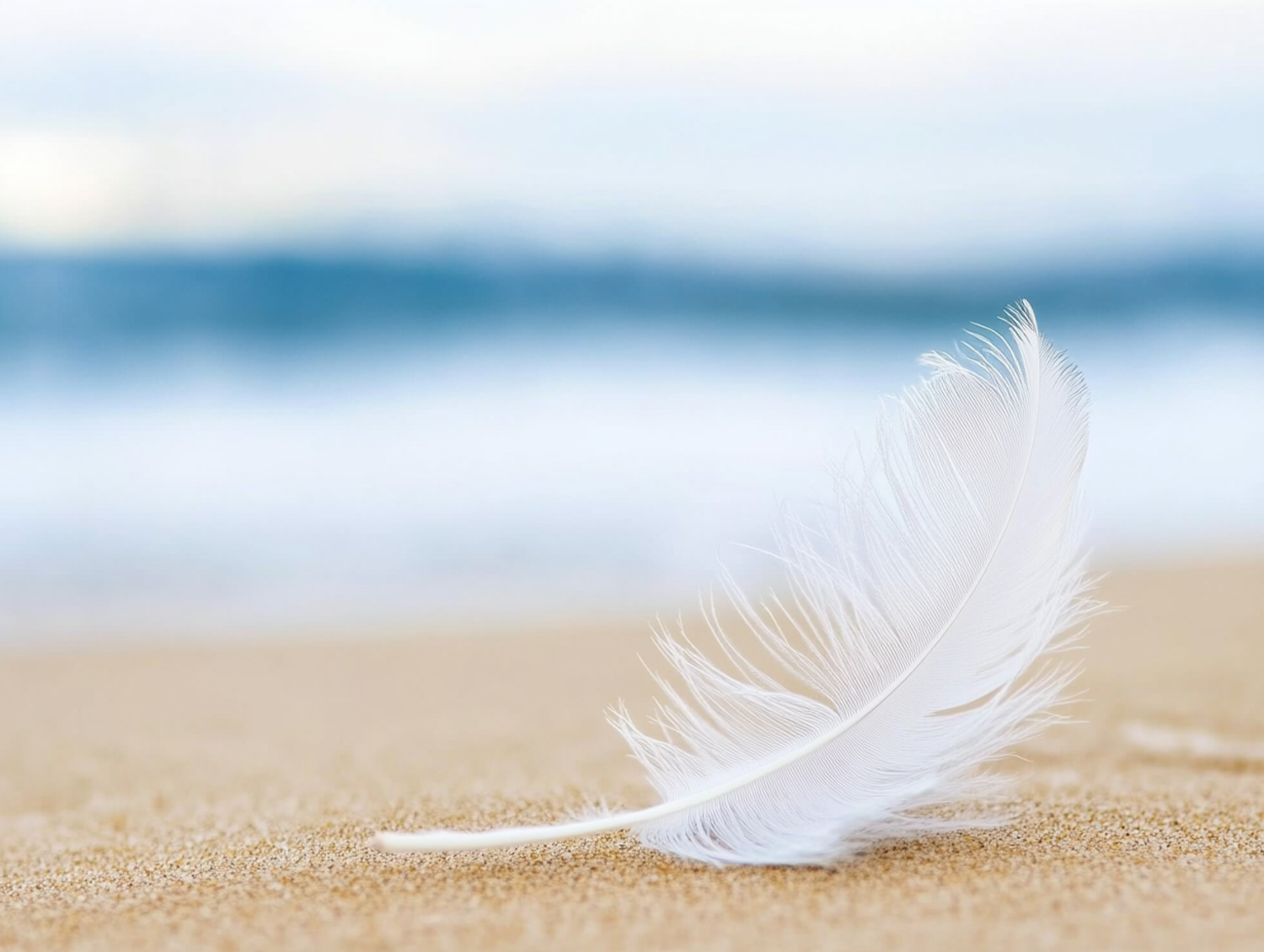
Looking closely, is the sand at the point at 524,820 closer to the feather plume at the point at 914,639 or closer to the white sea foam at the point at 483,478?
the feather plume at the point at 914,639

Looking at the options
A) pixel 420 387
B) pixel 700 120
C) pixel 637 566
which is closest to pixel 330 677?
pixel 637 566

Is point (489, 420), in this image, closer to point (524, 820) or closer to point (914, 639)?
point (524, 820)

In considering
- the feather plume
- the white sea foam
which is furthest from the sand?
the white sea foam

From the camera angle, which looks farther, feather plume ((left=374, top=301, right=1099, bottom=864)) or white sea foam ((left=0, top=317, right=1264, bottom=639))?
white sea foam ((left=0, top=317, right=1264, bottom=639))

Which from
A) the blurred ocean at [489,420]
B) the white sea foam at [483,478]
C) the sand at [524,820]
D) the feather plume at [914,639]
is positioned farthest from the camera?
the blurred ocean at [489,420]

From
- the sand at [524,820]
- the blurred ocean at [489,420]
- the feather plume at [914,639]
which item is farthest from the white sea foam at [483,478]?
the feather plume at [914,639]

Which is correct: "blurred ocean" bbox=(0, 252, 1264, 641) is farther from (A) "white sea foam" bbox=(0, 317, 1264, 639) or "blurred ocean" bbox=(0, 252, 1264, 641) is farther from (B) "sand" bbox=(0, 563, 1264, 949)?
(B) "sand" bbox=(0, 563, 1264, 949)

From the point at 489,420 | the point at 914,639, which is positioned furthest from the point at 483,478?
the point at 914,639
